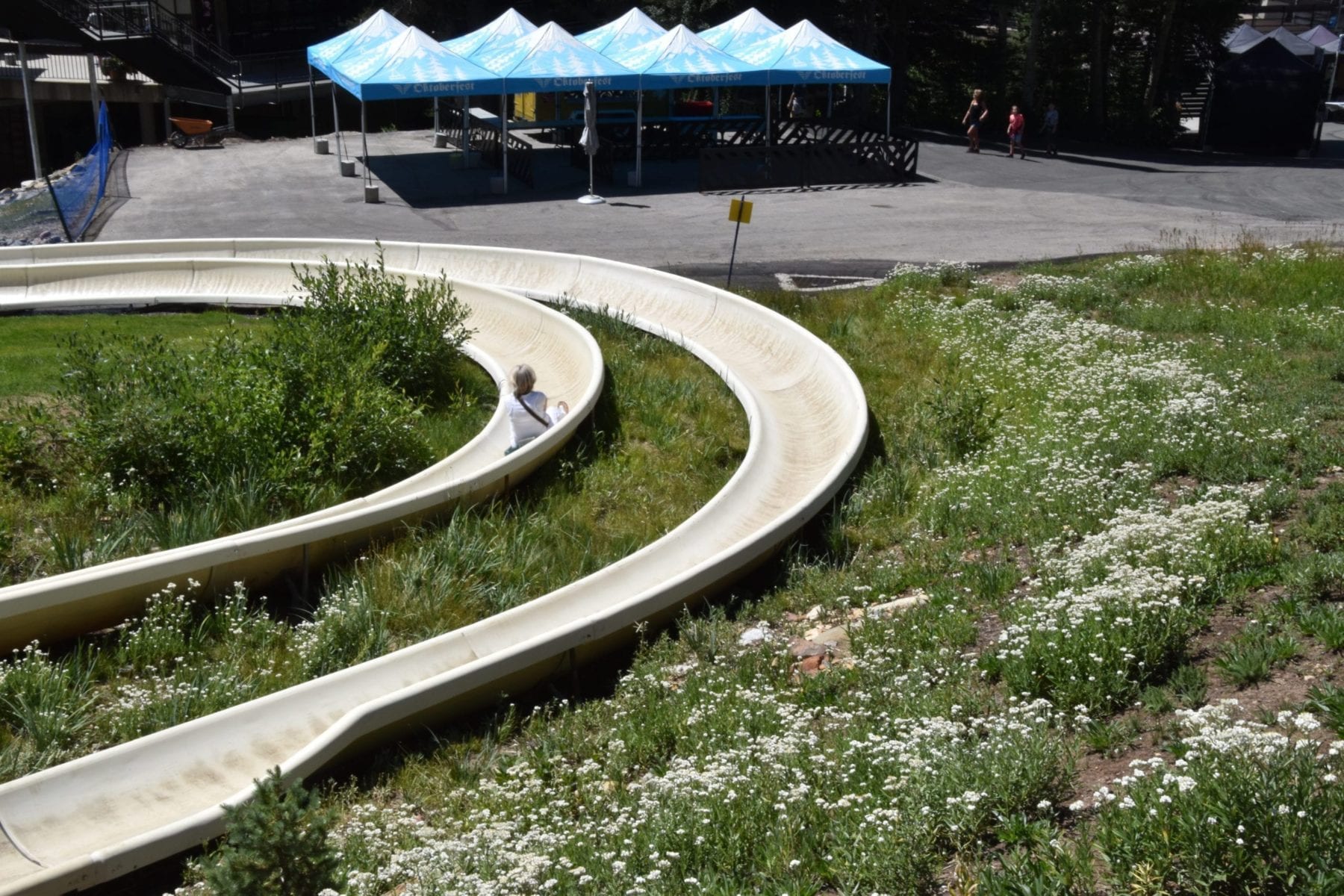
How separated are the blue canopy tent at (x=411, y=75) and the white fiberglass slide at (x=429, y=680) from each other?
49.4 ft

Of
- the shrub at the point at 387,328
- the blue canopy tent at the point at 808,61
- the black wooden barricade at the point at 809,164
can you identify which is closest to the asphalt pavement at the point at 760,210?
the black wooden barricade at the point at 809,164

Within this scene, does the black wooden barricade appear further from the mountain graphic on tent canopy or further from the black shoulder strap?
the black shoulder strap

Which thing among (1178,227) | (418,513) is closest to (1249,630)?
(418,513)

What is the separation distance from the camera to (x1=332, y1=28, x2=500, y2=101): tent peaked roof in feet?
88.8

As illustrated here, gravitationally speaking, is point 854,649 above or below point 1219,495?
below

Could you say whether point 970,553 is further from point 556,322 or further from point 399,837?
point 556,322

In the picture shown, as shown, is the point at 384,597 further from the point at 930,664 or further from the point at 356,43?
the point at 356,43

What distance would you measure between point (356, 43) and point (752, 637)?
27370mm

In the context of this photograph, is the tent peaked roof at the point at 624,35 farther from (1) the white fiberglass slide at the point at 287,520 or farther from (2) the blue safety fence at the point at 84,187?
(1) the white fiberglass slide at the point at 287,520

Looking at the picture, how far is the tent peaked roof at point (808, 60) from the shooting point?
31531mm

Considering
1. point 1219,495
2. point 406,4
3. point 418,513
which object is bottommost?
point 418,513

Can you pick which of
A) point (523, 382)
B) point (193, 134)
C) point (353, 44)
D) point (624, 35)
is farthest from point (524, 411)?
point (193, 134)

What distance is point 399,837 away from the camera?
5918 millimetres

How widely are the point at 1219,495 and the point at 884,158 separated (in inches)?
970
